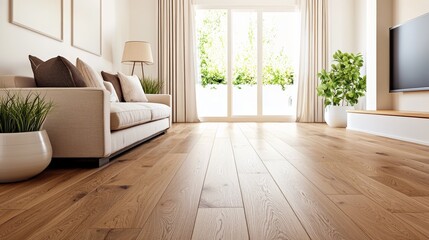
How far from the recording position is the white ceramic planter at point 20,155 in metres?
1.68

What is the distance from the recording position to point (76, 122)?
2.09 metres

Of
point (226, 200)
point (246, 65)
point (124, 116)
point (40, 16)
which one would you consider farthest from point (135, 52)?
point (226, 200)

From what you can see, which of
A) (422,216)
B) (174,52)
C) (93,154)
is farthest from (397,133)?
(174,52)

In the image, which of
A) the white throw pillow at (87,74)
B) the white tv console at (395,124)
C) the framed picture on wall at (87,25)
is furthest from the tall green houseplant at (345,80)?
the white throw pillow at (87,74)

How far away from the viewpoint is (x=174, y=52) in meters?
6.54

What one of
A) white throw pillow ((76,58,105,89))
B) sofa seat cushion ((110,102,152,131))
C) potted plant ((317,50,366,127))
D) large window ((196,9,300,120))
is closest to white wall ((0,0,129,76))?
white throw pillow ((76,58,105,89))

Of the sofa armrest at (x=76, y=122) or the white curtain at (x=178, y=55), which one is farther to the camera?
the white curtain at (x=178, y=55)

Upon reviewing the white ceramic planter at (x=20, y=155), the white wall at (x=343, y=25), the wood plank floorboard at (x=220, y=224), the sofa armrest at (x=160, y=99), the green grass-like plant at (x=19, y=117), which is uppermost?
the white wall at (x=343, y=25)

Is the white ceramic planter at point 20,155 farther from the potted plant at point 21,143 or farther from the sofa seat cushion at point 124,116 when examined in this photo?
the sofa seat cushion at point 124,116

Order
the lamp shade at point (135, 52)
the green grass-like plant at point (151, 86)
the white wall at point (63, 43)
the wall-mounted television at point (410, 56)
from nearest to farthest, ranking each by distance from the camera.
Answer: the white wall at point (63, 43) < the wall-mounted television at point (410, 56) < the lamp shade at point (135, 52) < the green grass-like plant at point (151, 86)

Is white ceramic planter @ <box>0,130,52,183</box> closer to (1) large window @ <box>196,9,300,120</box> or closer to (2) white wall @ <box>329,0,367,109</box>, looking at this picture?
(1) large window @ <box>196,9,300,120</box>

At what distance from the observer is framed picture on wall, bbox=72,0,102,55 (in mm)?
4082

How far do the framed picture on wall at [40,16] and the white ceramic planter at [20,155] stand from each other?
5.10 ft

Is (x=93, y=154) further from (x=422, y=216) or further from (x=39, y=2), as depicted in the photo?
(x=39, y=2)
